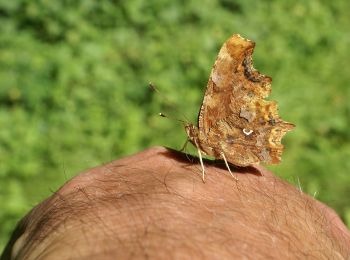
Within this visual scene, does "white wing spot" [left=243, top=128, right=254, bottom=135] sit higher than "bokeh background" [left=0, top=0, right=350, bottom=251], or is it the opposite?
"white wing spot" [left=243, top=128, right=254, bottom=135]

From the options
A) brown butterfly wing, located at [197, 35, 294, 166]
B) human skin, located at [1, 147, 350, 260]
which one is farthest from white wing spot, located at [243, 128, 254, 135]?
human skin, located at [1, 147, 350, 260]

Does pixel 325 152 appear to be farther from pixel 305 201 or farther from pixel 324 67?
pixel 305 201

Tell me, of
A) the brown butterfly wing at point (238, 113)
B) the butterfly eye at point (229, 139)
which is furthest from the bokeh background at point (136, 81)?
the butterfly eye at point (229, 139)

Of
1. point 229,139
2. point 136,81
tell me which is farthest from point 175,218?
point 136,81

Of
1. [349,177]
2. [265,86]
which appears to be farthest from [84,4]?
[265,86]

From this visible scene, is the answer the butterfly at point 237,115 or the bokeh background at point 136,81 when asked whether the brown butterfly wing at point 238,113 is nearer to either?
the butterfly at point 237,115

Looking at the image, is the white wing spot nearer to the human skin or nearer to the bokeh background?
the human skin
